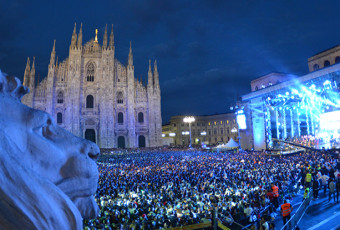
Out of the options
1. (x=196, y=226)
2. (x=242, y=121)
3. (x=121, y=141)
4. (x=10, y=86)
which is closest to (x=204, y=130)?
(x=121, y=141)

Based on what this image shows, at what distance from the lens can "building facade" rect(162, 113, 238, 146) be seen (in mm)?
70125

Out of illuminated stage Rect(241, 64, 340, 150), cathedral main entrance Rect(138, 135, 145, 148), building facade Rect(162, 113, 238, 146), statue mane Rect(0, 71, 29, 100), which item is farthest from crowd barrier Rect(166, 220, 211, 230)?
building facade Rect(162, 113, 238, 146)

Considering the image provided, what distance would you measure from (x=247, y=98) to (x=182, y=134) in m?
41.3

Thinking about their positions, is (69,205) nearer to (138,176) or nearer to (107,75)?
(138,176)

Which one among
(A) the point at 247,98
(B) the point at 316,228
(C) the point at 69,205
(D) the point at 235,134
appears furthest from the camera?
(D) the point at 235,134

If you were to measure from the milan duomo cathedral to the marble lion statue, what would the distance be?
138 ft

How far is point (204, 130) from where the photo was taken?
73750 mm

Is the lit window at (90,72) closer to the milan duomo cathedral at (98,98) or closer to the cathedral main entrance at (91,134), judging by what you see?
the milan duomo cathedral at (98,98)

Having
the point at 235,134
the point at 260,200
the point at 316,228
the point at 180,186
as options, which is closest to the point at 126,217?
the point at 180,186

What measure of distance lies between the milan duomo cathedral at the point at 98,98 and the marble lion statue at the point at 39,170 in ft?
138

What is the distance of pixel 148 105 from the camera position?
153 feet

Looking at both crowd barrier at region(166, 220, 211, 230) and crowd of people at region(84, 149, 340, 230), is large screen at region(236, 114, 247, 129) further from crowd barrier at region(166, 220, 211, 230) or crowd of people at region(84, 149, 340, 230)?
crowd barrier at region(166, 220, 211, 230)

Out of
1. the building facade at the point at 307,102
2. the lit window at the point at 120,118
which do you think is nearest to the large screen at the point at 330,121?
the building facade at the point at 307,102

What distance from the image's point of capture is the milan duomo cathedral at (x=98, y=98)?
138 ft
